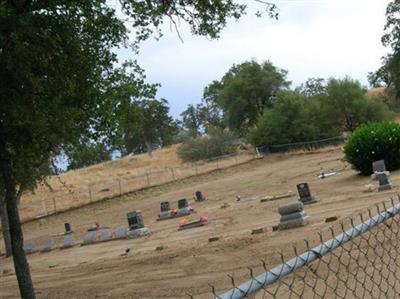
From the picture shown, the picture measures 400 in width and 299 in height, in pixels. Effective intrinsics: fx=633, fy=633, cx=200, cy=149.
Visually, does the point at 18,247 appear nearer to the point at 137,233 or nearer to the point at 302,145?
the point at 137,233

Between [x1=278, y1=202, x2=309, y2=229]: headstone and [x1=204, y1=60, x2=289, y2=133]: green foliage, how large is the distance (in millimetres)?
65407

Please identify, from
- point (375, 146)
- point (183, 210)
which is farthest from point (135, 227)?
point (375, 146)

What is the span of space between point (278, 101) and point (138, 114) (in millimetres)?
61888

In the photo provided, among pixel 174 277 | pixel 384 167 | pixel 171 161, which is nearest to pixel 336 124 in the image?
pixel 171 161

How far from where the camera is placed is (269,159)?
6700 centimetres

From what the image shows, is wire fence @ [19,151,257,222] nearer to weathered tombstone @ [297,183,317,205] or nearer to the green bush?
the green bush

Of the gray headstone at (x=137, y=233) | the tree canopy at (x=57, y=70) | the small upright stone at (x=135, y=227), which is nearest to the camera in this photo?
the tree canopy at (x=57, y=70)

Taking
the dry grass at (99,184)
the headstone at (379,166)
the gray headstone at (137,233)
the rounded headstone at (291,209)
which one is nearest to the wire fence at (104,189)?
the dry grass at (99,184)

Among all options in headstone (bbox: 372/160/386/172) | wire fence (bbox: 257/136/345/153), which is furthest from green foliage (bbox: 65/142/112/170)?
wire fence (bbox: 257/136/345/153)

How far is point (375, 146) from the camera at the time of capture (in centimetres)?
3066

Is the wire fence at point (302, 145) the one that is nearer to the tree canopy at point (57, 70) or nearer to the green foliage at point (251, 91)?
the green foliage at point (251, 91)

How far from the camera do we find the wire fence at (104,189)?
179ft

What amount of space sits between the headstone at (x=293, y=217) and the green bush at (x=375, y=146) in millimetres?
13413

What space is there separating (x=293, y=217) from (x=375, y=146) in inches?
544
